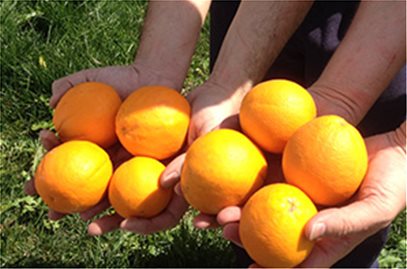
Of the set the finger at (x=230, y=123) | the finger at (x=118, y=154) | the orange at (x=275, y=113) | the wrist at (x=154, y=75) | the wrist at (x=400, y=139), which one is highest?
the orange at (x=275, y=113)

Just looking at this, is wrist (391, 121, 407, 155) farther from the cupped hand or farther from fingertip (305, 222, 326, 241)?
fingertip (305, 222, 326, 241)

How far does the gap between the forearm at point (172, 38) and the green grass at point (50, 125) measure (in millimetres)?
819

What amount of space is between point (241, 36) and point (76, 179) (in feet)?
2.36

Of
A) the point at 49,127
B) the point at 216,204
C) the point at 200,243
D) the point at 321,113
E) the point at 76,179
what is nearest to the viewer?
the point at 216,204

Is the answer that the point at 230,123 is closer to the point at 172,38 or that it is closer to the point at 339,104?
the point at 339,104

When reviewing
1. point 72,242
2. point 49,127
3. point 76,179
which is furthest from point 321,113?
point 49,127

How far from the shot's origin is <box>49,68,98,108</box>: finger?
78.0 inches

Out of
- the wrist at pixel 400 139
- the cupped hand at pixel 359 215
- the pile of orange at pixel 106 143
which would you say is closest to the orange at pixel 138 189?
the pile of orange at pixel 106 143

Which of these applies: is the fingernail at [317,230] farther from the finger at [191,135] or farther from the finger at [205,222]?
the finger at [191,135]

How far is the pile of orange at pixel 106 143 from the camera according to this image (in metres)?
1.70

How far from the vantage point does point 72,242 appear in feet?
8.79

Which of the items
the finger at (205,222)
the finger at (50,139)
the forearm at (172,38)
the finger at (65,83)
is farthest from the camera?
the forearm at (172,38)

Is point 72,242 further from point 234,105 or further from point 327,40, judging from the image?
point 327,40

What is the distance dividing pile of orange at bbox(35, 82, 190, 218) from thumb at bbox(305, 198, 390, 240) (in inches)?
19.6
